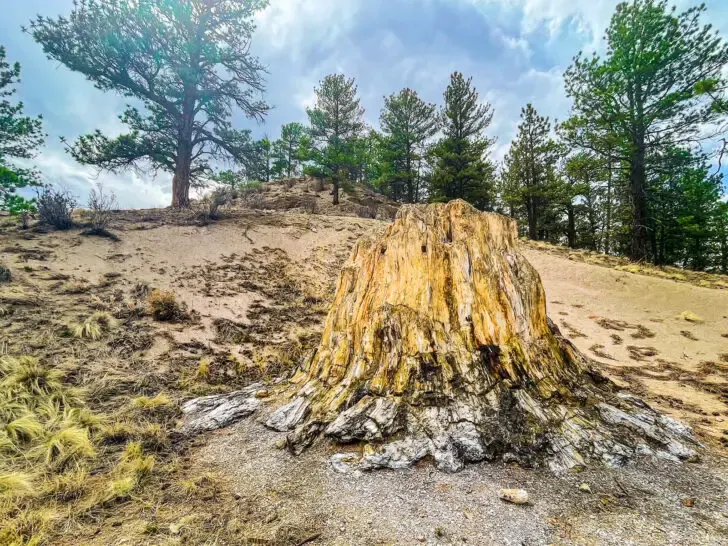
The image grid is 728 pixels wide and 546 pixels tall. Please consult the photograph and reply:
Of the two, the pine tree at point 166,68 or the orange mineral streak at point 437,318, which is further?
the pine tree at point 166,68

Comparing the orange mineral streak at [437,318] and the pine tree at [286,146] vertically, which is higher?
the pine tree at [286,146]

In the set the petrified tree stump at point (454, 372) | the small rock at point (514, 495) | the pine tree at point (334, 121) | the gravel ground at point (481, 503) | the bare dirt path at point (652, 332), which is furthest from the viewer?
the pine tree at point (334, 121)

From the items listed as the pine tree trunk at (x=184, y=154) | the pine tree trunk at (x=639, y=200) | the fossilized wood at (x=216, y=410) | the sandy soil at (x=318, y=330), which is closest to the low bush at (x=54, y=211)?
the sandy soil at (x=318, y=330)

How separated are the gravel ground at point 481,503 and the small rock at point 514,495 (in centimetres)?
4

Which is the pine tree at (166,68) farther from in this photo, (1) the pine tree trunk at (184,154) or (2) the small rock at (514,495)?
(2) the small rock at (514,495)

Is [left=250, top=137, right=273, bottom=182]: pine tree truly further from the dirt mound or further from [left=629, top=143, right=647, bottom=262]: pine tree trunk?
[left=629, top=143, right=647, bottom=262]: pine tree trunk

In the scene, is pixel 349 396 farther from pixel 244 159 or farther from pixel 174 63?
pixel 174 63

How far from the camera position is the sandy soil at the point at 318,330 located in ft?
6.80

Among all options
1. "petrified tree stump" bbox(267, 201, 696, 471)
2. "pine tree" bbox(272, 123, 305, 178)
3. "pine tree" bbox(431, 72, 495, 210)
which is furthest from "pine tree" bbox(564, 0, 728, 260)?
"pine tree" bbox(272, 123, 305, 178)

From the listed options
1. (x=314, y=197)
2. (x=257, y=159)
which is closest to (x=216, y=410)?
(x=257, y=159)

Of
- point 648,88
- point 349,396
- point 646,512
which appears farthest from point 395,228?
point 648,88

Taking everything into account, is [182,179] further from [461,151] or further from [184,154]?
[461,151]

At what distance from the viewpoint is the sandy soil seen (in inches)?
81.6

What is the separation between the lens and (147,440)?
10.5ft
